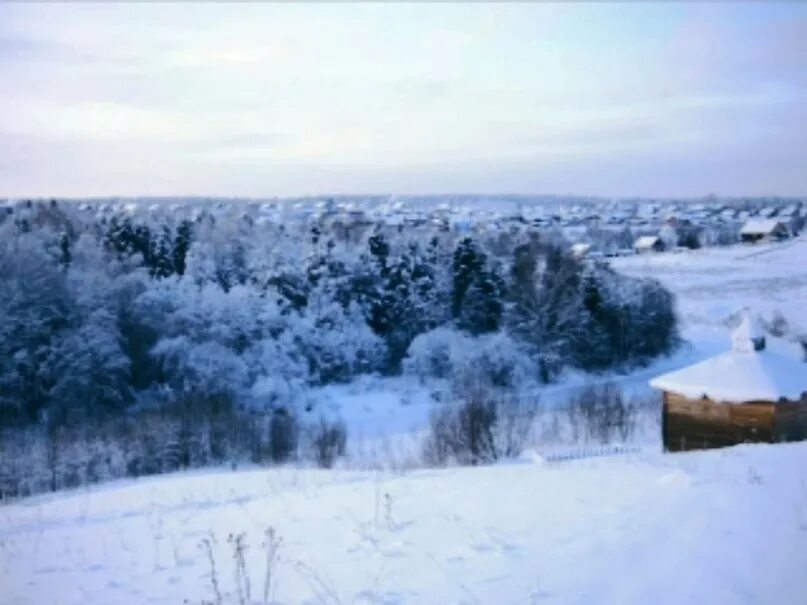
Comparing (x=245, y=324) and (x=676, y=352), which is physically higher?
(x=245, y=324)

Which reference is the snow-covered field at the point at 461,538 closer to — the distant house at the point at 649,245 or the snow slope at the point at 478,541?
the snow slope at the point at 478,541

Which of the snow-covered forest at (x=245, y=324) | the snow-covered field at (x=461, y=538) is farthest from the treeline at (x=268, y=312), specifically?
the snow-covered field at (x=461, y=538)

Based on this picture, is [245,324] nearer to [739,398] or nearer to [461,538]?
[739,398]

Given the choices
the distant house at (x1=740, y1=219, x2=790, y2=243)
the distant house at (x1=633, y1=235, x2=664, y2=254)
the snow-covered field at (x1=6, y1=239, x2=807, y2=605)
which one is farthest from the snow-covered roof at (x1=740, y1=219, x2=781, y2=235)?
the snow-covered field at (x1=6, y1=239, x2=807, y2=605)

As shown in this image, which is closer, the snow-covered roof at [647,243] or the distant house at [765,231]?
the distant house at [765,231]

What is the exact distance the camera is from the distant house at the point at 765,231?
45.2 m

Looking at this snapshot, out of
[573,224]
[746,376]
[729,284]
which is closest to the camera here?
[746,376]

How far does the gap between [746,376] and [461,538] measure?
1143cm

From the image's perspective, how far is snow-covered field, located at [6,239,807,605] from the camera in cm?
478

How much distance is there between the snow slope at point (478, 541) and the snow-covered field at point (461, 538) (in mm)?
16

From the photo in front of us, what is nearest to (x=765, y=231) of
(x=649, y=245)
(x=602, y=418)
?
(x=649, y=245)

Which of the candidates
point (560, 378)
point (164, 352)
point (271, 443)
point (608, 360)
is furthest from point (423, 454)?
point (608, 360)

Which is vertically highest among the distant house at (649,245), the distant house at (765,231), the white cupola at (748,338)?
the distant house at (765,231)

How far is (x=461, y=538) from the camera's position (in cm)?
593
